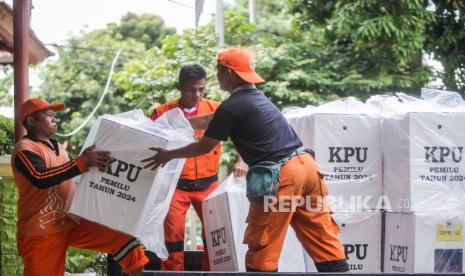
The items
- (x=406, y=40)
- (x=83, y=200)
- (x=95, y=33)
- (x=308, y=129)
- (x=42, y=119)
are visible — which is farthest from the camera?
(x=95, y=33)

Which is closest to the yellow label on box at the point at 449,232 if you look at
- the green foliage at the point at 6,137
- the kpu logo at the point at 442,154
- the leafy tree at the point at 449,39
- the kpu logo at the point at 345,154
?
the kpu logo at the point at 442,154

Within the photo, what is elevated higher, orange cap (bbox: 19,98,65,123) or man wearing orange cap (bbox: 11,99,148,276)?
orange cap (bbox: 19,98,65,123)

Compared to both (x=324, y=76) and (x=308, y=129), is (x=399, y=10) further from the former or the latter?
(x=308, y=129)

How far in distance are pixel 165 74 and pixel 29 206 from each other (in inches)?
364

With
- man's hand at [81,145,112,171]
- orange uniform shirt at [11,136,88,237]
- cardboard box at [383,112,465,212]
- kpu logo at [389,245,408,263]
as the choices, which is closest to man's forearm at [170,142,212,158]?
man's hand at [81,145,112,171]

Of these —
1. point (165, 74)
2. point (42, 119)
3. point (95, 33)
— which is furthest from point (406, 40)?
point (95, 33)

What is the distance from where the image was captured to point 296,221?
477cm

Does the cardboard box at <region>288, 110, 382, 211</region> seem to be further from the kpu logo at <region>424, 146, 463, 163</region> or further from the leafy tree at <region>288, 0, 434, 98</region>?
the leafy tree at <region>288, 0, 434, 98</region>

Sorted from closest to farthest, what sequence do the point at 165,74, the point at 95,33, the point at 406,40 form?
the point at 406,40
the point at 165,74
the point at 95,33

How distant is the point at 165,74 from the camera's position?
13.9 metres

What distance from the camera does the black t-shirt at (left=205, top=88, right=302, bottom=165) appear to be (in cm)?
450

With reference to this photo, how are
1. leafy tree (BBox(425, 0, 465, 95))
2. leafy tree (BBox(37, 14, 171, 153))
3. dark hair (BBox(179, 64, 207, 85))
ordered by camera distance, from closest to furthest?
dark hair (BBox(179, 64, 207, 85)) → leafy tree (BBox(425, 0, 465, 95)) → leafy tree (BBox(37, 14, 171, 153))

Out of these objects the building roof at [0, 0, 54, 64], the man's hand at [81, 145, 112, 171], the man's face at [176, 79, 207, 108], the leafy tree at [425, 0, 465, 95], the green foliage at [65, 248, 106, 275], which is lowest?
the green foliage at [65, 248, 106, 275]

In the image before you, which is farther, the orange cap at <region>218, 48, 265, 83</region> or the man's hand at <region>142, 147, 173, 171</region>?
the orange cap at <region>218, 48, 265, 83</region>
